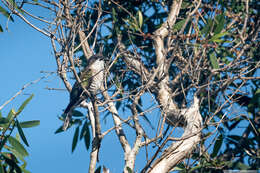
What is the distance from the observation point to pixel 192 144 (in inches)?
95.6

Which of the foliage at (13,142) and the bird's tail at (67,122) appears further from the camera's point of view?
the bird's tail at (67,122)

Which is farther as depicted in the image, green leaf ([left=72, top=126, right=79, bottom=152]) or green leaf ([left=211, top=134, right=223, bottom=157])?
green leaf ([left=72, top=126, right=79, bottom=152])

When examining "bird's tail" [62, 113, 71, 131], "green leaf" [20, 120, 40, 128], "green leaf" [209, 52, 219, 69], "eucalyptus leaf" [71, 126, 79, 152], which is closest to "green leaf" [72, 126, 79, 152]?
"eucalyptus leaf" [71, 126, 79, 152]

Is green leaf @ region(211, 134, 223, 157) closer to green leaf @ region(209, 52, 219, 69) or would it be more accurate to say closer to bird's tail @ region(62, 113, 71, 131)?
green leaf @ region(209, 52, 219, 69)

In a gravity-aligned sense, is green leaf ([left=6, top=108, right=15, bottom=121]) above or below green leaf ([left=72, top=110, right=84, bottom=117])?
above

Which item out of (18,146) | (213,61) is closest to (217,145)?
(213,61)

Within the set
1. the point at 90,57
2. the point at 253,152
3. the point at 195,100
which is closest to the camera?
the point at 253,152

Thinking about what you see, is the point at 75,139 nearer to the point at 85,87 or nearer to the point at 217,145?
the point at 85,87

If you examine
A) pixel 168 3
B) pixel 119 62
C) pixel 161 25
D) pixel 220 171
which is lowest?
pixel 220 171

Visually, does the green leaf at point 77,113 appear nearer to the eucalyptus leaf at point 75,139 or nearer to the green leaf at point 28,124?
the eucalyptus leaf at point 75,139

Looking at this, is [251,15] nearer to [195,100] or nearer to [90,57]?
[195,100]

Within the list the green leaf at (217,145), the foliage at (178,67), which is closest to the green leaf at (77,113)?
the foliage at (178,67)

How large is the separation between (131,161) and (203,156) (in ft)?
1.86

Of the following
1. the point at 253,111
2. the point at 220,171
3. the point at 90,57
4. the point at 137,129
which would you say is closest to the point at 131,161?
the point at 137,129
